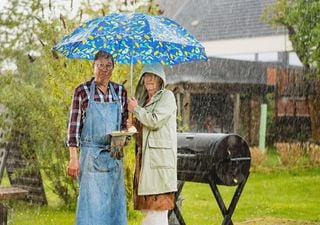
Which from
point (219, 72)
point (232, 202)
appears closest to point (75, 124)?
point (232, 202)

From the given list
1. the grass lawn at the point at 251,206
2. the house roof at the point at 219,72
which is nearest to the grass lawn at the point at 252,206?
the grass lawn at the point at 251,206

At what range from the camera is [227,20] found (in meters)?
31.3

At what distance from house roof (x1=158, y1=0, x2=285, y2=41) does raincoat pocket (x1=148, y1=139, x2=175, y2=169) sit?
22.9m

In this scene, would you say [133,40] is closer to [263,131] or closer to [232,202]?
[232,202]

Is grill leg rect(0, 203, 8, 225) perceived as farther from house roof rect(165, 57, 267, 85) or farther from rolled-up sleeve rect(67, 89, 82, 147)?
house roof rect(165, 57, 267, 85)

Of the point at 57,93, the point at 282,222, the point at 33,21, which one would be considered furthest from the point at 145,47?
the point at 33,21

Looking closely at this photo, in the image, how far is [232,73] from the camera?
84.7 feet

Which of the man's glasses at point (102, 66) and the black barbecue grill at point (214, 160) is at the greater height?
the man's glasses at point (102, 66)

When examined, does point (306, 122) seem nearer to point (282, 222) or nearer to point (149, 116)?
point (282, 222)

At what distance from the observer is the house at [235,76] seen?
79.9ft

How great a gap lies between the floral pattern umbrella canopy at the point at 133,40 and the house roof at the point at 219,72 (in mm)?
15649

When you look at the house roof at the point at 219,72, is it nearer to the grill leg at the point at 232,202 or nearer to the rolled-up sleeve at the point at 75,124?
the grill leg at the point at 232,202

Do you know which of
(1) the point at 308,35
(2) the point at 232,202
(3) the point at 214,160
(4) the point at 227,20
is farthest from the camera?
(4) the point at 227,20

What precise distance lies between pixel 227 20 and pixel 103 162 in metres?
25.9
